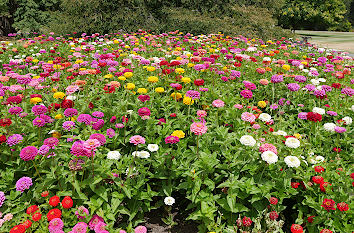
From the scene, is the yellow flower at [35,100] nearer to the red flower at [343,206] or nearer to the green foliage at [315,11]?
the red flower at [343,206]

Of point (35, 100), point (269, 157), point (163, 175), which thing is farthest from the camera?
point (35, 100)

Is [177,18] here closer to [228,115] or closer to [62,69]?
[62,69]

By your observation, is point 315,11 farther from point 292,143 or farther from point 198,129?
point 198,129

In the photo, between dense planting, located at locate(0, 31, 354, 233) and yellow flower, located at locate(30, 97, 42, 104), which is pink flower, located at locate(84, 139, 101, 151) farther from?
yellow flower, located at locate(30, 97, 42, 104)

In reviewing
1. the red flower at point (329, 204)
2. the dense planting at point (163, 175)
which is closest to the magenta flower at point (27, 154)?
the dense planting at point (163, 175)

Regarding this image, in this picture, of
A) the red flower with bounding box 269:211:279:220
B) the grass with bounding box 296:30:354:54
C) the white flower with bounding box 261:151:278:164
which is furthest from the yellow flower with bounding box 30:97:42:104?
the grass with bounding box 296:30:354:54

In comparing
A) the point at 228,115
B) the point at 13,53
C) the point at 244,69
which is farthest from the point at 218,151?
the point at 13,53

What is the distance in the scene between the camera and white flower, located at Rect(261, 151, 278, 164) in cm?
221

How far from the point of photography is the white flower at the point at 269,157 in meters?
2.21

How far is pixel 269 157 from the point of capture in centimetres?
223

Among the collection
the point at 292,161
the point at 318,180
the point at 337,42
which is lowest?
the point at 337,42

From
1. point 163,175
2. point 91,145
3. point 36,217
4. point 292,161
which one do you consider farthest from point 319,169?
point 36,217

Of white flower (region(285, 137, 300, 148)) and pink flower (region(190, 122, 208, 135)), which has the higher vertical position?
pink flower (region(190, 122, 208, 135))

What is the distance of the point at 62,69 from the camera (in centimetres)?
468
